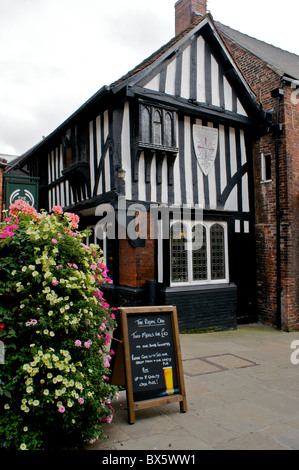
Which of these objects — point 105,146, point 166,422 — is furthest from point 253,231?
point 166,422

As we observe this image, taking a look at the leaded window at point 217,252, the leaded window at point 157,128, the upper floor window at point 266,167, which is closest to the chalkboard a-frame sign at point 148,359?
the leaded window at point 217,252

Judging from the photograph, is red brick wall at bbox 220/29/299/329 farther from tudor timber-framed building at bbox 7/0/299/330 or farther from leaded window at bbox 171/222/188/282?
leaded window at bbox 171/222/188/282

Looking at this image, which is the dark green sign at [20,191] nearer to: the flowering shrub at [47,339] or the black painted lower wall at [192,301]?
the black painted lower wall at [192,301]

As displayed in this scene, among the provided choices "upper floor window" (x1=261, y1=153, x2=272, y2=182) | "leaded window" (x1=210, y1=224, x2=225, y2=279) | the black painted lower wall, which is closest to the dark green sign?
the black painted lower wall

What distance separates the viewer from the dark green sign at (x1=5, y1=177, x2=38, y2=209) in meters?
9.60

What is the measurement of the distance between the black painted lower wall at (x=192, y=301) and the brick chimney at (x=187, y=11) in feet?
26.9

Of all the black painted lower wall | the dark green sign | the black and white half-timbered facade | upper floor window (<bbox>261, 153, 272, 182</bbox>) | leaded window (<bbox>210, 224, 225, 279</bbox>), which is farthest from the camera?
upper floor window (<bbox>261, 153, 272, 182</bbox>)

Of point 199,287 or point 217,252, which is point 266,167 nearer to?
point 217,252

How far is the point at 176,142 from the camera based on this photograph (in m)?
8.79

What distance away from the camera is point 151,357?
3.98m

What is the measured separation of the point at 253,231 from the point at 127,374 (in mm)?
7177

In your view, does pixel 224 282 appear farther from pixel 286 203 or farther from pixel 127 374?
pixel 127 374

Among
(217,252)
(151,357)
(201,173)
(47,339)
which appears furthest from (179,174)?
(47,339)

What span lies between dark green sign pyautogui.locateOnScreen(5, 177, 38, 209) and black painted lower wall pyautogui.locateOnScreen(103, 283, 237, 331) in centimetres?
334
